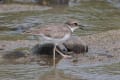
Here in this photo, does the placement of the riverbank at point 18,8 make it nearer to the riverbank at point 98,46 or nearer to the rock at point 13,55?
the riverbank at point 98,46

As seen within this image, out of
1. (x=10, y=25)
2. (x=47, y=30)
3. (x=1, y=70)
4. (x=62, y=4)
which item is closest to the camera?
(x=1, y=70)

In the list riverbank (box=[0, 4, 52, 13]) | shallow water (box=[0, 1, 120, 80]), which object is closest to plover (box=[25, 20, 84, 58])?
shallow water (box=[0, 1, 120, 80])

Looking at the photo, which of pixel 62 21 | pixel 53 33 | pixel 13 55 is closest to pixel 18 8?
pixel 62 21

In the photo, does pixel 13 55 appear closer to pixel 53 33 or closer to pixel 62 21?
pixel 53 33

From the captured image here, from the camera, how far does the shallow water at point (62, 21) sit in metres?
10.1

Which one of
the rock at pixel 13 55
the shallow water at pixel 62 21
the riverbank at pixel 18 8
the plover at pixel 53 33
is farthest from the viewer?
the riverbank at pixel 18 8

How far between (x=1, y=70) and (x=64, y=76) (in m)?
1.34

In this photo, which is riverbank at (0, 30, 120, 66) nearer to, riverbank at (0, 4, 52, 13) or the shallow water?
the shallow water

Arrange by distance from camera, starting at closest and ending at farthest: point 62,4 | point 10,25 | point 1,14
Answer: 1. point 10,25
2. point 1,14
3. point 62,4

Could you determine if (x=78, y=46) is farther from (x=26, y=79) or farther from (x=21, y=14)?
(x=21, y=14)

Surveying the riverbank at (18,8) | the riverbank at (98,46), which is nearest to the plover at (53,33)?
the riverbank at (98,46)

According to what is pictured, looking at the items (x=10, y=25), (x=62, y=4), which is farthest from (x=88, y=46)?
(x=62, y=4)

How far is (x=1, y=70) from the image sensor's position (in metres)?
10.4

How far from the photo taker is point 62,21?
15625 millimetres
